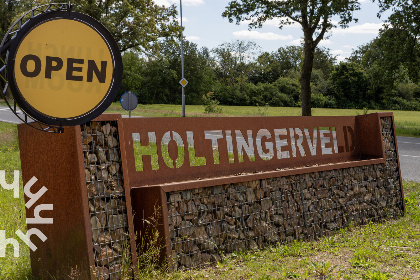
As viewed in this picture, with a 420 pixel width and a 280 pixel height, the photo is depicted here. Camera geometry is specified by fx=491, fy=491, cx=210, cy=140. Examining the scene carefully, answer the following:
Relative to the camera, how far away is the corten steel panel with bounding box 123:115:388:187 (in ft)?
15.9

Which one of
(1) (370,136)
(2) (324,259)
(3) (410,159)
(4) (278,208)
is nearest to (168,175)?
(4) (278,208)

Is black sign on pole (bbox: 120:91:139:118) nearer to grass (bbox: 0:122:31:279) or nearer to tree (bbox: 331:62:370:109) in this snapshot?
grass (bbox: 0:122:31:279)

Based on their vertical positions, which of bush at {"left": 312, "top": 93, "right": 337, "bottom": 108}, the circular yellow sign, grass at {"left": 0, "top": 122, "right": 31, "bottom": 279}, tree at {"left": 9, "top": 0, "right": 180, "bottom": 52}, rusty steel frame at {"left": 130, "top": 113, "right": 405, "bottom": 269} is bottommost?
grass at {"left": 0, "top": 122, "right": 31, "bottom": 279}

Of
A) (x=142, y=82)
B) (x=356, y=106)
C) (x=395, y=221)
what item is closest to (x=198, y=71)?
(x=142, y=82)

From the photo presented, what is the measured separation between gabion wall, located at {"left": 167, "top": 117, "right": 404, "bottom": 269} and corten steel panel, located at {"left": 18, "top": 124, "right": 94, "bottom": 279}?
2.87 ft

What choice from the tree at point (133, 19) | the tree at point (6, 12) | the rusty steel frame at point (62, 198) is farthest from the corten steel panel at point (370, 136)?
the tree at point (6, 12)

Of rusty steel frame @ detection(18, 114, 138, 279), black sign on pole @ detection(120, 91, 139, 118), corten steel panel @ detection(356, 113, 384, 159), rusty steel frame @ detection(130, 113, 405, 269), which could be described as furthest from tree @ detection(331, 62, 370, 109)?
rusty steel frame @ detection(18, 114, 138, 279)

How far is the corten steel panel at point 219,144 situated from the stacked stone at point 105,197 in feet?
1.53

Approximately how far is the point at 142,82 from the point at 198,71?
8.20 meters

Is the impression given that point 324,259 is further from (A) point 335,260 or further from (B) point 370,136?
(B) point 370,136

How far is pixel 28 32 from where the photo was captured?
8.75 ft

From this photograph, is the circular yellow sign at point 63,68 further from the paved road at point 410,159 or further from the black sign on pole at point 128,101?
the black sign on pole at point 128,101

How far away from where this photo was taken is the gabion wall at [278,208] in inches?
184

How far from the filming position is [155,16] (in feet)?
120
